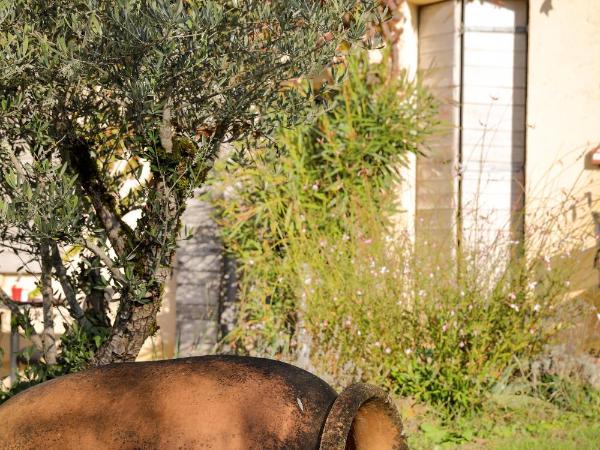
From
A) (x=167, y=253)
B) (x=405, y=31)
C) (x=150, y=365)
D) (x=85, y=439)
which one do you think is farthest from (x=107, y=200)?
(x=405, y=31)

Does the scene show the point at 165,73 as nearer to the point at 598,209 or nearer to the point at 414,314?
the point at 414,314

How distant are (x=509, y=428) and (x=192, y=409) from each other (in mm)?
3190

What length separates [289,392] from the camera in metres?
2.80

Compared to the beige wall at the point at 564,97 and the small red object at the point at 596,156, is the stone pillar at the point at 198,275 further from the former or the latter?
the small red object at the point at 596,156

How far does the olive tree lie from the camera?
10.2 ft

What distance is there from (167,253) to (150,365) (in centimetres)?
70

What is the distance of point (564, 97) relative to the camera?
7.45m

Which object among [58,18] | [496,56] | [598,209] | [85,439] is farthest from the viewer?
[496,56]

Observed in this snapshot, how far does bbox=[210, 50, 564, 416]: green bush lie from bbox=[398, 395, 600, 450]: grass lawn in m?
0.13

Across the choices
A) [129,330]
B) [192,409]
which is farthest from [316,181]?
[192,409]

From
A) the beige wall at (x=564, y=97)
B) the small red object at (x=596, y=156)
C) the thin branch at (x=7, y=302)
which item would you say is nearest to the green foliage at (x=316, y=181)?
the beige wall at (x=564, y=97)

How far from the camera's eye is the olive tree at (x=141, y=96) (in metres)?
3.11

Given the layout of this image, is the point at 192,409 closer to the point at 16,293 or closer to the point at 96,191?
the point at 96,191

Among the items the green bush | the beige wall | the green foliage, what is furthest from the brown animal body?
the beige wall
